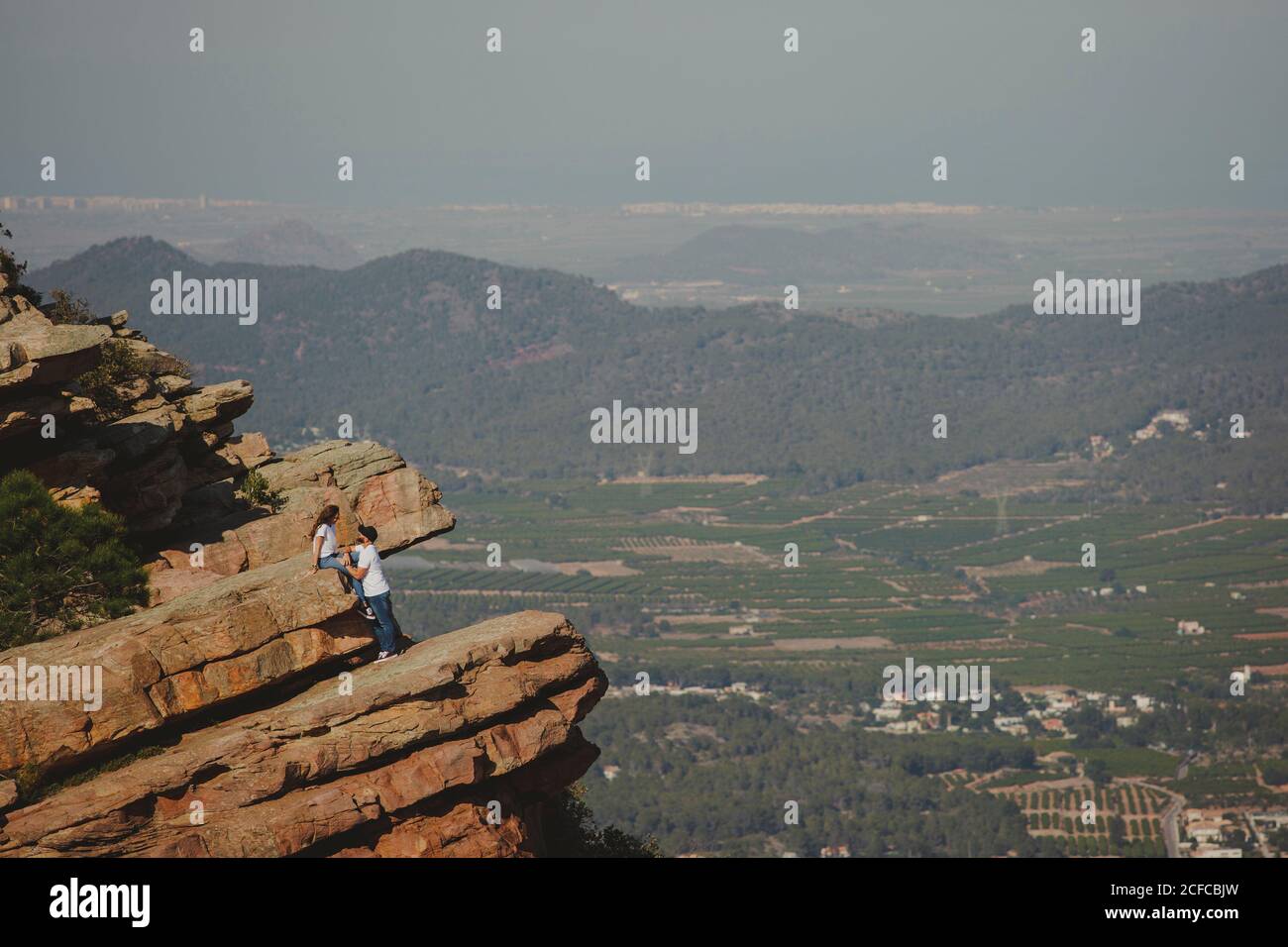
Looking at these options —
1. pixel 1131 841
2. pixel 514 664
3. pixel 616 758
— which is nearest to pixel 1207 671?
pixel 1131 841

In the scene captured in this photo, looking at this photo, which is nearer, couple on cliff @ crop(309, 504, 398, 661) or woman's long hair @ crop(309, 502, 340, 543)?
couple on cliff @ crop(309, 504, 398, 661)

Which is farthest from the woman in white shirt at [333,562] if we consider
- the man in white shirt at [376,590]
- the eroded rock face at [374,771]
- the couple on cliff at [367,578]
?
the eroded rock face at [374,771]

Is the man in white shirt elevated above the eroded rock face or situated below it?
above

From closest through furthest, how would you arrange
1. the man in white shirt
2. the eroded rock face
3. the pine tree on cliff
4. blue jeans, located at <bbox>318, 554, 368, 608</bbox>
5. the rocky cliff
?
1. the eroded rock face
2. the rocky cliff
3. the man in white shirt
4. blue jeans, located at <bbox>318, 554, 368, 608</bbox>
5. the pine tree on cliff

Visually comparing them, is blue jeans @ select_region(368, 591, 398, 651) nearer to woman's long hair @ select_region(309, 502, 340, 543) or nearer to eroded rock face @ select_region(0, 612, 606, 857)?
eroded rock face @ select_region(0, 612, 606, 857)

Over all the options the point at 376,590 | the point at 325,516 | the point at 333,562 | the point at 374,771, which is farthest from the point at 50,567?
the point at 374,771

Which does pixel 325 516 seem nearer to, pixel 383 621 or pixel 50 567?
pixel 383 621

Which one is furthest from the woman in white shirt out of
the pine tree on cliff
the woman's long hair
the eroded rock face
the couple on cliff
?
the pine tree on cliff

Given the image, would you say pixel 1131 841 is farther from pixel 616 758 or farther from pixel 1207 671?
pixel 1207 671

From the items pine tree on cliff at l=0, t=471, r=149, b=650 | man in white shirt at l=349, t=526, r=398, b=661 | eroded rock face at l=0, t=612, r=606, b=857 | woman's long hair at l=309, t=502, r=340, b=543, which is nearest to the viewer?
eroded rock face at l=0, t=612, r=606, b=857
